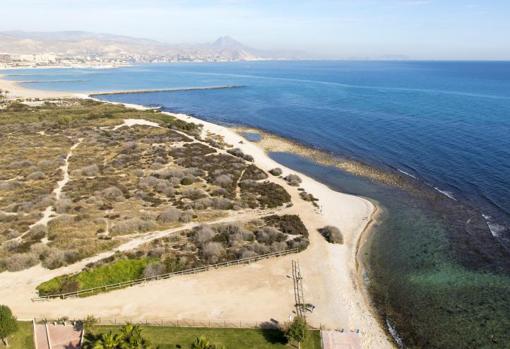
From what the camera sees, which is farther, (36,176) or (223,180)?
(223,180)

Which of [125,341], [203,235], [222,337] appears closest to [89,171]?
[203,235]

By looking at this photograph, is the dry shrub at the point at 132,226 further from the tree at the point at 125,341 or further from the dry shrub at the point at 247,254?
the tree at the point at 125,341

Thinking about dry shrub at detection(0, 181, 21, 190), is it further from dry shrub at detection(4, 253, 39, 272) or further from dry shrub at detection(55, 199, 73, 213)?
dry shrub at detection(4, 253, 39, 272)

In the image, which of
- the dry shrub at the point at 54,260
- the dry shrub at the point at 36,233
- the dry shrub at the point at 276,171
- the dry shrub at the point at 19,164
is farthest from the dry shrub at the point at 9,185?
the dry shrub at the point at 276,171

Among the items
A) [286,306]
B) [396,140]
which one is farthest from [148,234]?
[396,140]

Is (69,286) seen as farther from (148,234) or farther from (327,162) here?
(327,162)

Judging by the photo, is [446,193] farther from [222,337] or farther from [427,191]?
[222,337]

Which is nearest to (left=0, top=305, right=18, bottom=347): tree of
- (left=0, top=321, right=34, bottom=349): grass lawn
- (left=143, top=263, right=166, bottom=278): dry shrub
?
(left=0, top=321, right=34, bottom=349): grass lawn
